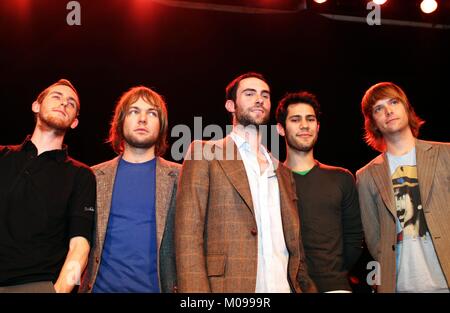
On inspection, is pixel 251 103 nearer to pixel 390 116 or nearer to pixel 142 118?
pixel 142 118

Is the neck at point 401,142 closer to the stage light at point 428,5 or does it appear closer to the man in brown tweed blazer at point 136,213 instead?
the man in brown tweed blazer at point 136,213

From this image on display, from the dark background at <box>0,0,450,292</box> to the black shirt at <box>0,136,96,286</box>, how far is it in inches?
91.0

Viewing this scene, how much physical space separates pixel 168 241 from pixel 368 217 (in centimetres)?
137

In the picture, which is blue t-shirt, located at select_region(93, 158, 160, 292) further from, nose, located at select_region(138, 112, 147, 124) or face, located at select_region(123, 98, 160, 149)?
nose, located at select_region(138, 112, 147, 124)

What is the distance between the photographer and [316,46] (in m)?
5.89

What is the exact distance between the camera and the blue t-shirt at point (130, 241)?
315 centimetres

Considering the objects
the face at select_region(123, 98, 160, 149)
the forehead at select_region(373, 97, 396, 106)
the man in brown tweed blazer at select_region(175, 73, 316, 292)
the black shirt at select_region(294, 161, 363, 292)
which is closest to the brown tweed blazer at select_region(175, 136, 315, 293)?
the man in brown tweed blazer at select_region(175, 73, 316, 292)

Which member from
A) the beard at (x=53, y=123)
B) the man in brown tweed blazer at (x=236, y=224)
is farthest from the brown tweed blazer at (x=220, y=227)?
the beard at (x=53, y=123)

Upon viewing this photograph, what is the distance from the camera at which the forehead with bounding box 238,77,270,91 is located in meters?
3.68

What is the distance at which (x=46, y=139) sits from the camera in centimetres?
354

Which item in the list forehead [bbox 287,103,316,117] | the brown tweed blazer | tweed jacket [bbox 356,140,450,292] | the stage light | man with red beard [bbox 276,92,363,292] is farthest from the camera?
the stage light

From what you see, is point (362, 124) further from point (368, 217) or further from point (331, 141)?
point (368, 217)

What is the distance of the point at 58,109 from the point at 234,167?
3.94 feet
